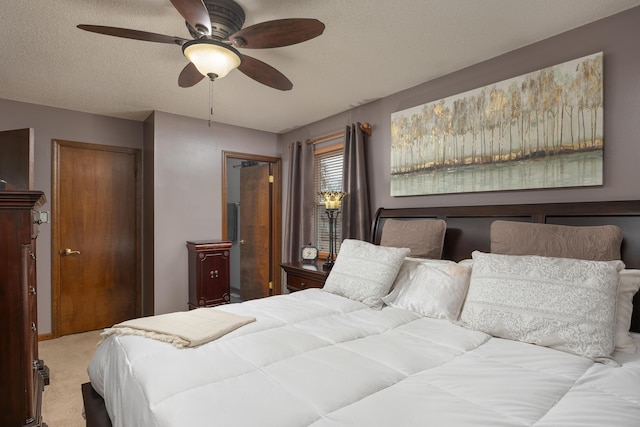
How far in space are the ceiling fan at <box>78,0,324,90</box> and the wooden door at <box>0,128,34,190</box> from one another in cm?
132

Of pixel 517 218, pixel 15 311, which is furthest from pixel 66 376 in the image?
pixel 517 218

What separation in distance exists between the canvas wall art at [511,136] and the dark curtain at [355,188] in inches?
16.0

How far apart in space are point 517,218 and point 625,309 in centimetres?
87

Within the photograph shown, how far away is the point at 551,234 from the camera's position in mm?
1966

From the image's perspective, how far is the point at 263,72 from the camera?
226 cm

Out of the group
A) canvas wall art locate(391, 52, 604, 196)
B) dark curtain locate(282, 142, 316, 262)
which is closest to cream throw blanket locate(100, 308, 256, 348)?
canvas wall art locate(391, 52, 604, 196)

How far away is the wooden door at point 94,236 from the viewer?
12.4 ft

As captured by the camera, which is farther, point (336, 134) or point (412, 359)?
point (336, 134)

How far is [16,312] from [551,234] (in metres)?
2.98

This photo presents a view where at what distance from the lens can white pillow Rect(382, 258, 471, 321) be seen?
1921mm

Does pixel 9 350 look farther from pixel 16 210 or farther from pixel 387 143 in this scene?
pixel 387 143

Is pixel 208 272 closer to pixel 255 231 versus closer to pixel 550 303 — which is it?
pixel 255 231

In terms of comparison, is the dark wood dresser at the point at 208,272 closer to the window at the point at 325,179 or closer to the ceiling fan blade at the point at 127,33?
the window at the point at 325,179

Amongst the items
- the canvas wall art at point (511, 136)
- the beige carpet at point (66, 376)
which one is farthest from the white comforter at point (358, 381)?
the canvas wall art at point (511, 136)
